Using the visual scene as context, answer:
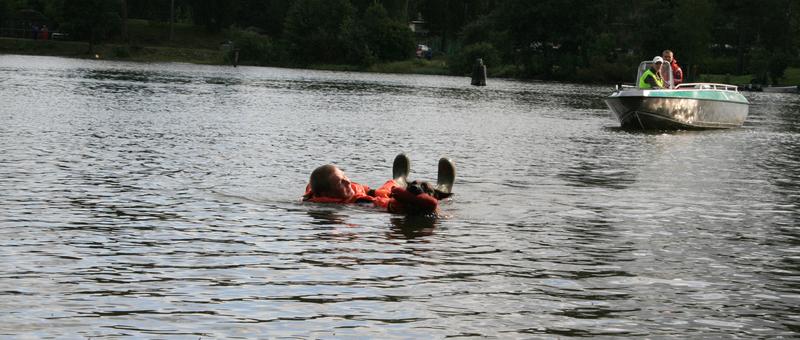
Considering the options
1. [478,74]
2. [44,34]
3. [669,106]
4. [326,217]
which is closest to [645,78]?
[669,106]

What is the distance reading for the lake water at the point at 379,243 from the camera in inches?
377

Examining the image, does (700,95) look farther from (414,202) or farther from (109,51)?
(109,51)

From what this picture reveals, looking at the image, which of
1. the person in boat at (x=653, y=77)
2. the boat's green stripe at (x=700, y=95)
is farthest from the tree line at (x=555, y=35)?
the person in boat at (x=653, y=77)

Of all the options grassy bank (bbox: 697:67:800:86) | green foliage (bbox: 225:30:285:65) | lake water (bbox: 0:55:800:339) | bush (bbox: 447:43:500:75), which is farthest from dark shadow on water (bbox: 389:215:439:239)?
green foliage (bbox: 225:30:285:65)

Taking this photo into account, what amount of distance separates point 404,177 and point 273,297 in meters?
7.43

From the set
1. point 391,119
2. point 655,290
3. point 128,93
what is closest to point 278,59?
point 128,93

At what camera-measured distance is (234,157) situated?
77.0 feet

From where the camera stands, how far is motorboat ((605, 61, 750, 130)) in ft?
125

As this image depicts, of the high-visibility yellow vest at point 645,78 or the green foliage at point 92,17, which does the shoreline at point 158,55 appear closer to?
the green foliage at point 92,17

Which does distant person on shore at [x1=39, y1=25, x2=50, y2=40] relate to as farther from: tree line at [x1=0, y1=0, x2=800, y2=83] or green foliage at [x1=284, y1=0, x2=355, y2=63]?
green foliage at [x1=284, y1=0, x2=355, y2=63]

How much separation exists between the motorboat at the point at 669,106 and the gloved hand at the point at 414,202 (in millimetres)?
23282

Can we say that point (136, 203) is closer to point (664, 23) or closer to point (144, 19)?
point (664, 23)

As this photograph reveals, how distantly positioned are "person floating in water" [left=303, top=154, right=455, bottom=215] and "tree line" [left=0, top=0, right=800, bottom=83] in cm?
9902

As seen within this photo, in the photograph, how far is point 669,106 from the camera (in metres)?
38.4
